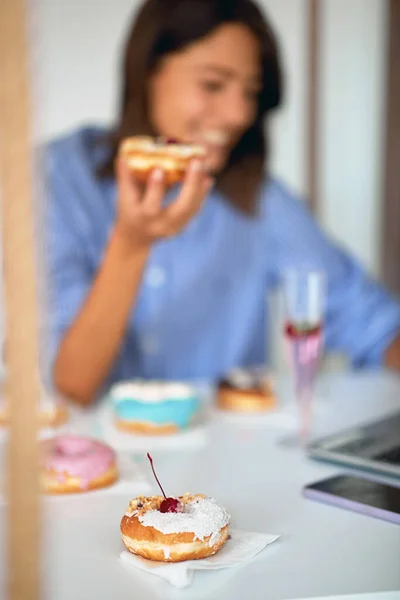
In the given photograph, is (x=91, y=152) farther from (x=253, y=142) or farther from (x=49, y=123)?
(x=49, y=123)

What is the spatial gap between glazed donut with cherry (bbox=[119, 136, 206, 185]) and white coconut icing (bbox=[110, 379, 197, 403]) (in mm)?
326

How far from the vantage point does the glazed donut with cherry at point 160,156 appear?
1185mm

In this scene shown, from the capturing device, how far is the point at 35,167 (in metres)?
0.50

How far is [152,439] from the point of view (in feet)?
3.53

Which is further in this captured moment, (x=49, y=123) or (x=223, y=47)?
(x=49, y=123)

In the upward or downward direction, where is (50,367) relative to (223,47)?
downward

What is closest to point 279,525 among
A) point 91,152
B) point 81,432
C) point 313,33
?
point 81,432

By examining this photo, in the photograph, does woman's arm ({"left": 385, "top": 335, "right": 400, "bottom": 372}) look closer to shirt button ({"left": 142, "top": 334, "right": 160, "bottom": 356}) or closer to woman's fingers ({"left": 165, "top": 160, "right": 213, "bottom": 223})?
shirt button ({"left": 142, "top": 334, "right": 160, "bottom": 356})

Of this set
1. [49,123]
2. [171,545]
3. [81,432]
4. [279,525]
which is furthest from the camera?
[49,123]

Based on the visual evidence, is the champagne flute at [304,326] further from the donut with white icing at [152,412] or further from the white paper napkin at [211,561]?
the white paper napkin at [211,561]

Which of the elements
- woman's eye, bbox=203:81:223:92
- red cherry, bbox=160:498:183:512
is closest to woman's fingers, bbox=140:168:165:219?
woman's eye, bbox=203:81:223:92

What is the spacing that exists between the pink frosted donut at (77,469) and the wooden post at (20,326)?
1.10 feet

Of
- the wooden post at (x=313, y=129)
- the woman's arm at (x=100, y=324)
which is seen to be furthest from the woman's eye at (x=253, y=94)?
the wooden post at (x=313, y=129)

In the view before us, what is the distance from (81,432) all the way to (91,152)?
2.72 feet
